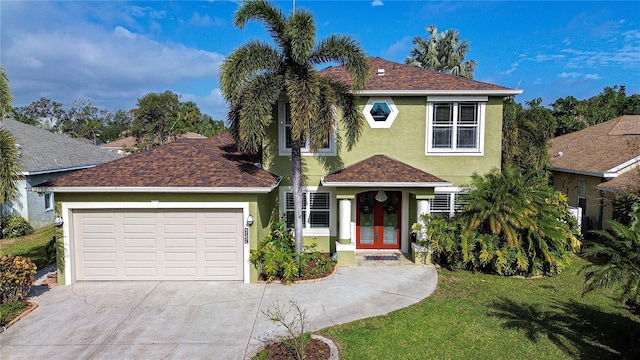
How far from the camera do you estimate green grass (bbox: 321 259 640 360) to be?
694cm

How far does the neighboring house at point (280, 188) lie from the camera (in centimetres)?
1050

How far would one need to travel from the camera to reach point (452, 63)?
1009 inches

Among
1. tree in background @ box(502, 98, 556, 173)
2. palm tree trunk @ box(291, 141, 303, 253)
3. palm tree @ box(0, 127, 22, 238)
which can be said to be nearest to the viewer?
palm tree @ box(0, 127, 22, 238)

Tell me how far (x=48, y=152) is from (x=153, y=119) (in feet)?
69.1

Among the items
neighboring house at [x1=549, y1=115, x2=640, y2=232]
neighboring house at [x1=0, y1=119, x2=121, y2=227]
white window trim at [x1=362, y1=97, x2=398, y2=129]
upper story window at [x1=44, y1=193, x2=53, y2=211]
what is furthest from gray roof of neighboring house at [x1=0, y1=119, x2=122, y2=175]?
neighboring house at [x1=549, y1=115, x2=640, y2=232]

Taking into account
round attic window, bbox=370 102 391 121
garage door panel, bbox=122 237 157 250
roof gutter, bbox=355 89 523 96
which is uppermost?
roof gutter, bbox=355 89 523 96

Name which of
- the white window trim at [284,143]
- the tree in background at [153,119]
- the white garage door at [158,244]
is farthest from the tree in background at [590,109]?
the tree in background at [153,119]

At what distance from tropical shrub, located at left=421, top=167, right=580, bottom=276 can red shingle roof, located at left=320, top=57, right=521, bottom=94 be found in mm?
3252

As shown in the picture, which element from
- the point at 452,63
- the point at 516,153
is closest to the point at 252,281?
the point at 516,153

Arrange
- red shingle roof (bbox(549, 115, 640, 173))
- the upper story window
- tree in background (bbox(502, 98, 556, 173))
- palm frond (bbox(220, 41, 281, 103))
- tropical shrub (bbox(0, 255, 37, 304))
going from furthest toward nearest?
the upper story window < tree in background (bbox(502, 98, 556, 173)) < red shingle roof (bbox(549, 115, 640, 173)) < palm frond (bbox(220, 41, 281, 103)) < tropical shrub (bbox(0, 255, 37, 304))

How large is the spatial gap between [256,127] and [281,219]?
15.2 ft

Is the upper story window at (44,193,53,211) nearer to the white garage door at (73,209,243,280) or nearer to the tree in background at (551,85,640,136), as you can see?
the white garage door at (73,209,243,280)

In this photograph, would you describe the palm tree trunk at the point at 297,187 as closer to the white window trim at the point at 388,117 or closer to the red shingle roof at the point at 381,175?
the red shingle roof at the point at 381,175

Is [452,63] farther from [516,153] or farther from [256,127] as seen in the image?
[256,127]
